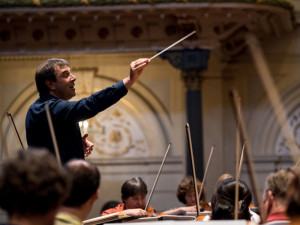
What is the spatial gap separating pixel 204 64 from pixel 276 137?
6.61 ft

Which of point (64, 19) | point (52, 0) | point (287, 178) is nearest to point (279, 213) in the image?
point (287, 178)

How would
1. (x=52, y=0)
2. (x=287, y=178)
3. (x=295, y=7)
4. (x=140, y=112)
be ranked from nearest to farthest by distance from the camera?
(x=287, y=178) < (x=52, y=0) < (x=295, y=7) < (x=140, y=112)

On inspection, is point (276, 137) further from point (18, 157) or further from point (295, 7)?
point (18, 157)

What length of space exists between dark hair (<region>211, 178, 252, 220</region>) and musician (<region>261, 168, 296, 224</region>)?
0.65 metres

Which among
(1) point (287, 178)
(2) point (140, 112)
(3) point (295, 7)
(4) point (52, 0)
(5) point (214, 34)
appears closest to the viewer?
(1) point (287, 178)

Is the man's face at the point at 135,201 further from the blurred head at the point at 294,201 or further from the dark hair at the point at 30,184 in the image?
the dark hair at the point at 30,184

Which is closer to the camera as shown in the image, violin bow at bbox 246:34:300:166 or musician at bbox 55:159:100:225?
musician at bbox 55:159:100:225

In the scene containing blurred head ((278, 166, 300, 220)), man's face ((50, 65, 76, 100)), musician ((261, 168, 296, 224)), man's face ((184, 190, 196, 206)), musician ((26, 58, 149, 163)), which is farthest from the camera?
man's face ((184, 190, 196, 206))

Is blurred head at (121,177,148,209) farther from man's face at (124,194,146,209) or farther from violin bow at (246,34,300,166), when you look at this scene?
violin bow at (246,34,300,166)

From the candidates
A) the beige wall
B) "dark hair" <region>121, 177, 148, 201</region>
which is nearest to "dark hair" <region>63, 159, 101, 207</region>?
"dark hair" <region>121, 177, 148, 201</region>

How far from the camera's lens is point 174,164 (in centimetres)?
1104

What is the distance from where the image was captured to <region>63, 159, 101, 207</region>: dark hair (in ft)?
8.87

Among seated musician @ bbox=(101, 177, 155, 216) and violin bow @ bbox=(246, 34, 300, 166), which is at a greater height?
violin bow @ bbox=(246, 34, 300, 166)

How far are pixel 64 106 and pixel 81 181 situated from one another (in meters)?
1.16
